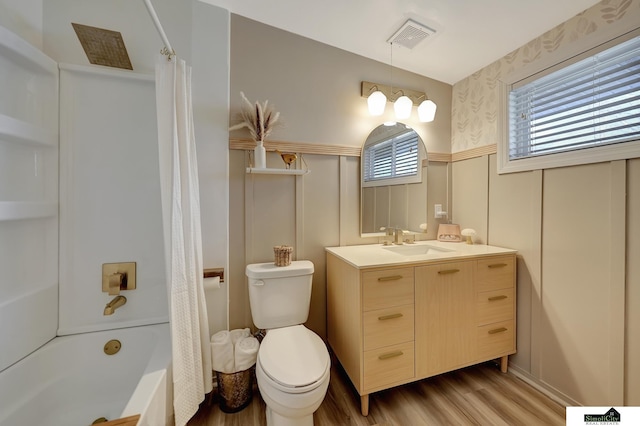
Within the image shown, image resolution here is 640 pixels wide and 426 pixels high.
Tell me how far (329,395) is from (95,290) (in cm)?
154

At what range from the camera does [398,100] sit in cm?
194

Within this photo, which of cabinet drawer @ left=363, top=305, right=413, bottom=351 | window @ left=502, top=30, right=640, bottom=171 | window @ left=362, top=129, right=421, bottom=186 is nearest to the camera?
window @ left=502, top=30, right=640, bottom=171

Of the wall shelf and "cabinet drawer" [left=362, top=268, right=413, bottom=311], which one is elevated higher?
the wall shelf

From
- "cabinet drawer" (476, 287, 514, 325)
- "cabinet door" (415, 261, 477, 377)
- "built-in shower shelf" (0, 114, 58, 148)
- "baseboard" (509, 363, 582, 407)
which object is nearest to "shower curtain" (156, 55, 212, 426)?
"built-in shower shelf" (0, 114, 58, 148)

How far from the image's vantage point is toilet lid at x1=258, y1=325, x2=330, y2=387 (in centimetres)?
110

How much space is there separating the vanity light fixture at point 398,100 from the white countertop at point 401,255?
1.06 m

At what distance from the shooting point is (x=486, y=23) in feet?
5.05

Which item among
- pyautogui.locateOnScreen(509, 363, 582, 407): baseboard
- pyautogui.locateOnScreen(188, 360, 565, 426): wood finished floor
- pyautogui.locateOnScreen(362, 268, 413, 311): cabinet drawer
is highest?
pyautogui.locateOnScreen(362, 268, 413, 311): cabinet drawer

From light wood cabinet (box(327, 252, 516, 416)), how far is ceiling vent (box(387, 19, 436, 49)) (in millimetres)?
1515

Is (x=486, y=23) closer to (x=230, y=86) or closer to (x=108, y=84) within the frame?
(x=230, y=86)

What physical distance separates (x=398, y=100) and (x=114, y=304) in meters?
2.36

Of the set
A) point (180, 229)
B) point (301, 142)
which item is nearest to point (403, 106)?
point (301, 142)

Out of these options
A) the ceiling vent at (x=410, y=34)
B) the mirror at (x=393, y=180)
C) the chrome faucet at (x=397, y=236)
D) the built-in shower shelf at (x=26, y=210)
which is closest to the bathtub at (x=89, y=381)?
the built-in shower shelf at (x=26, y=210)

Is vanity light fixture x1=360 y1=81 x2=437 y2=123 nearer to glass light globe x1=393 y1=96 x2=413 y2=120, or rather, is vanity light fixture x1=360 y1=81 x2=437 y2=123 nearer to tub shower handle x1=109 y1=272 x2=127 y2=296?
glass light globe x1=393 y1=96 x2=413 y2=120
